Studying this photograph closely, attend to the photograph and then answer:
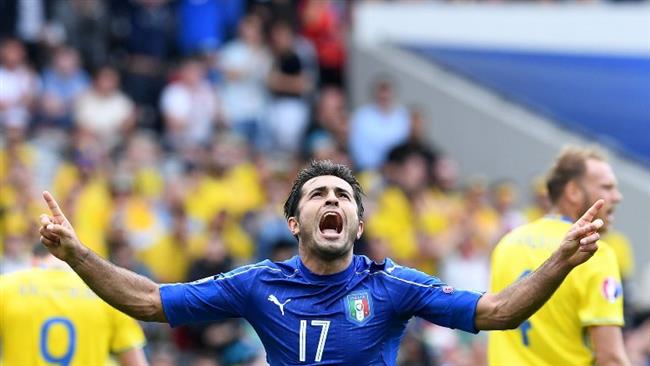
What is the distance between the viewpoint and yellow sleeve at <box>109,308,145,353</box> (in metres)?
8.51

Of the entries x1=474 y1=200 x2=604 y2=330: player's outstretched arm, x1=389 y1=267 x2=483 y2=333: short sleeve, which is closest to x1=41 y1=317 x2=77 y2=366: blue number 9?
x1=389 y1=267 x2=483 y2=333: short sleeve

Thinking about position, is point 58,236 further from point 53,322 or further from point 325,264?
point 53,322

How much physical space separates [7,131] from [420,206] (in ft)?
14.6

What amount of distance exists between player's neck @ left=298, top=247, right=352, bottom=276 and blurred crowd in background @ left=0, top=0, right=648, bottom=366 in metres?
5.80

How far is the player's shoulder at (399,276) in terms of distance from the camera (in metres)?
6.82

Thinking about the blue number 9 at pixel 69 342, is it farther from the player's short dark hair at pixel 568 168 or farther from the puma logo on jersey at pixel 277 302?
the player's short dark hair at pixel 568 168

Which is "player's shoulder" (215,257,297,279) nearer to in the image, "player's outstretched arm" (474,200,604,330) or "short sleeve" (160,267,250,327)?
"short sleeve" (160,267,250,327)

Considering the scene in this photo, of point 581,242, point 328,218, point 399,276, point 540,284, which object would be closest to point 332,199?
point 328,218

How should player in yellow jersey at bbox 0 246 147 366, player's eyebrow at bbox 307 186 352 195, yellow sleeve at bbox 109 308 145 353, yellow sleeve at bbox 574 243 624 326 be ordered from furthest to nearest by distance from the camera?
yellow sleeve at bbox 109 308 145 353
player in yellow jersey at bbox 0 246 147 366
yellow sleeve at bbox 574 243 624 326
player's eyebrow at bbox 307 186 352 195

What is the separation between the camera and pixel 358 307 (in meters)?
6.76

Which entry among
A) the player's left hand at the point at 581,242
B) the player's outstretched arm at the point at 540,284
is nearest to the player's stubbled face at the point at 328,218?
the player's outstretched arm at the point at 540,284

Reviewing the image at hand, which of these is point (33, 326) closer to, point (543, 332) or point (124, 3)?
point (543, 332)

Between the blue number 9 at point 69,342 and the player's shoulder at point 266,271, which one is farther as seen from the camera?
the blue number 9 at point 69,342

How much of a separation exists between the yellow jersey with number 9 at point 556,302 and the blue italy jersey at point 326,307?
4.33 feet
